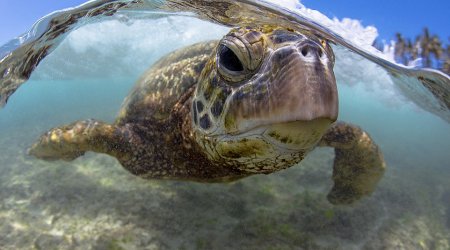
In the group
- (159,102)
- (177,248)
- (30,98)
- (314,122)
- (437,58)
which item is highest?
(437,58)

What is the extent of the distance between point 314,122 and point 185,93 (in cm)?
266

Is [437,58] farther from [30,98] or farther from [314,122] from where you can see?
[30,98]

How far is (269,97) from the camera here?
2.29 metres

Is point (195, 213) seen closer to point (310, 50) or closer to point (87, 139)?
point (87, 139)

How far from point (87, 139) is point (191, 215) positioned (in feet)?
7.14

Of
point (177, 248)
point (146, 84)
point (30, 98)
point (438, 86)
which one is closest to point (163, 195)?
point (177, 248)

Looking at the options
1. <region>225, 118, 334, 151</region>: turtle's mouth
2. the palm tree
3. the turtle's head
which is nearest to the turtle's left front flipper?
the palm tree

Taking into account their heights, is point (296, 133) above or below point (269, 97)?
below

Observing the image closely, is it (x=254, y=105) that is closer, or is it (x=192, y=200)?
(x=254, y=105)

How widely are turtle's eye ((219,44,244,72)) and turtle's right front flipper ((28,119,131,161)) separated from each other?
264 cm

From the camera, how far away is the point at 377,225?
21.6 ft

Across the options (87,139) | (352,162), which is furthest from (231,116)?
(352,162)

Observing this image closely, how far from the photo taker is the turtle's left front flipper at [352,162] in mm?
5617

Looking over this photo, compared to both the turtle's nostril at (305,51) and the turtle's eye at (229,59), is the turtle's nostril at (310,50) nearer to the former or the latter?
the turtle's nostril at (305,51)
